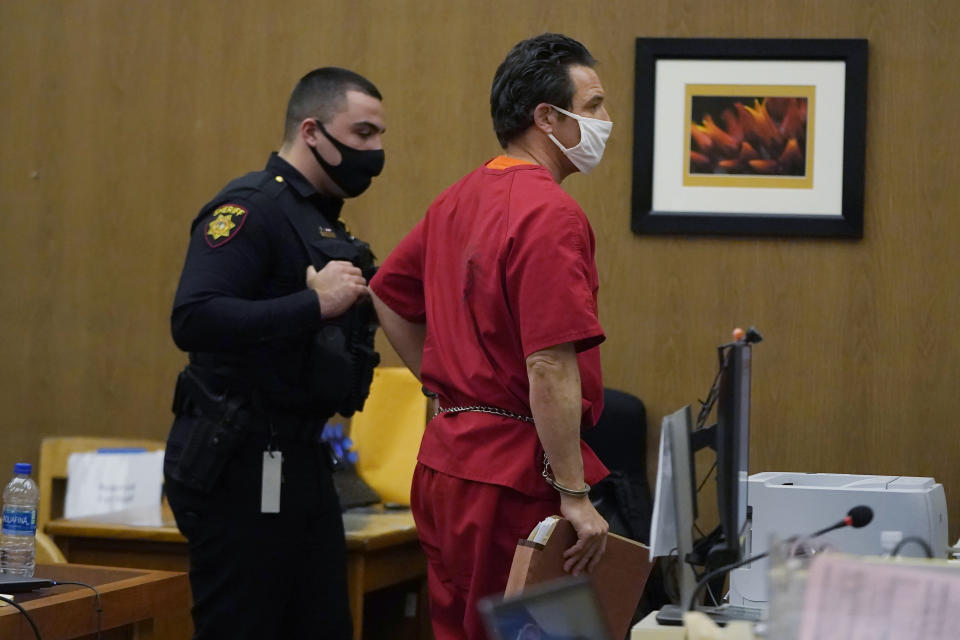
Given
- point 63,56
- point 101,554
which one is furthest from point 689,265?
point 63,56

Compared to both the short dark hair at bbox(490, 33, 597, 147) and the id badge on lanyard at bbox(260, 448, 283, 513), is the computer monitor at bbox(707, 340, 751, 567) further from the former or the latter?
the id badge on lanyard at bbox(260, 448, 283, 513)

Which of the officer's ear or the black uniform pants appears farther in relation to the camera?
the officer's ear

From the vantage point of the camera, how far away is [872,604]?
108 centimetres

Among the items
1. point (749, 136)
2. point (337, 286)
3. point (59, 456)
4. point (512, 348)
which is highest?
point (749, 136)

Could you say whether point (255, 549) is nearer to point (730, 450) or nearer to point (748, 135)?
point (730, 450)

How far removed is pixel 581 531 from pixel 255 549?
34.4 inches

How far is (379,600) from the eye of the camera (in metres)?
3.66

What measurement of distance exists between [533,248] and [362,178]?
3.04 feet

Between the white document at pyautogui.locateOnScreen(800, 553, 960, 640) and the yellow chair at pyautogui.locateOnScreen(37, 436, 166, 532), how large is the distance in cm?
314

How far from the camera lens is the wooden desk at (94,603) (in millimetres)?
1831

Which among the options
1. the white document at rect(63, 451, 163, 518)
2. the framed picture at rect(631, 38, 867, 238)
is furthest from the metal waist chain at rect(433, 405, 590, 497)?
the white document at rect(63, 451, 163, 518)

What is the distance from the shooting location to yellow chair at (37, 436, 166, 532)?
3.87 m

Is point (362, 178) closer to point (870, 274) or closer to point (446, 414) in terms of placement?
point (446, 414)

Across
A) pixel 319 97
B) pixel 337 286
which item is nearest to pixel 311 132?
pixel 319 97
